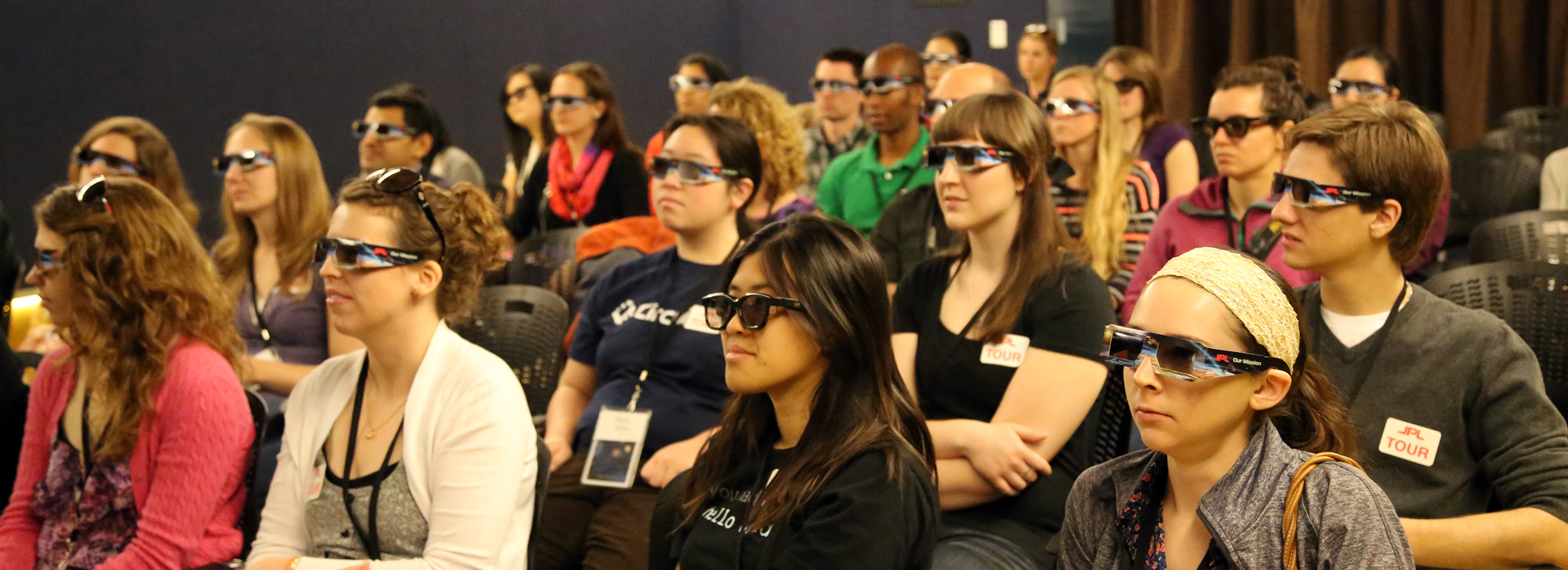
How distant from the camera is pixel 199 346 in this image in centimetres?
259

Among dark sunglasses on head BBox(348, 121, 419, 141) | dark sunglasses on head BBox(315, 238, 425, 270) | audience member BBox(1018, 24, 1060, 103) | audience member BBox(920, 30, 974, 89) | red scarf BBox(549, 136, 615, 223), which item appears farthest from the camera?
audience member BBox(1018, 24, 1060, 103)

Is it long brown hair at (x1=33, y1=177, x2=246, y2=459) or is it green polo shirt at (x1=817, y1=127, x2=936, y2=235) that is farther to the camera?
green polo shirt at (x1=817, y1=127, x2=936, y2=235)

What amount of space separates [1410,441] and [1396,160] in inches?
20.4

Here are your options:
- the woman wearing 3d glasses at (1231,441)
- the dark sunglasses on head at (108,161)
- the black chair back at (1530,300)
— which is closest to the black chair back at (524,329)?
the dark sunglasses on head at (108,161)

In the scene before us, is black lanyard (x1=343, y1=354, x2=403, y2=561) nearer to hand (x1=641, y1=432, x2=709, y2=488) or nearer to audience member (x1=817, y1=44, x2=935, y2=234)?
hand (x1=641, y1=432, x2=709, y2=488)

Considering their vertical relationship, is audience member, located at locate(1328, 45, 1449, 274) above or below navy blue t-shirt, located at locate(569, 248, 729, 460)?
above

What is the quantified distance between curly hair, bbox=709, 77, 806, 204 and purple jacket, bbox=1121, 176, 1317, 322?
140 centimetres

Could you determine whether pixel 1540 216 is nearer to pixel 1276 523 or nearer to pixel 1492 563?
pixel 1492 563

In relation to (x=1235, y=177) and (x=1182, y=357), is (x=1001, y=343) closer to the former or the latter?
(x=1182, y=357)

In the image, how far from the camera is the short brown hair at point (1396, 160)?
2.26 meters

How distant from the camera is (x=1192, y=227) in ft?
11.8

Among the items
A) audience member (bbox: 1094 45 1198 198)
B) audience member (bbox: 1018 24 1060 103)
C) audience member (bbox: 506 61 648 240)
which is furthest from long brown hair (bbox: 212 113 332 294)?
audience member (bbox: 1018 24 1060 103)

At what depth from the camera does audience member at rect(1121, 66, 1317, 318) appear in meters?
3.58

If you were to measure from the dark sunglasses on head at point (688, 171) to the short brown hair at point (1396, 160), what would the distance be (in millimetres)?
1612
